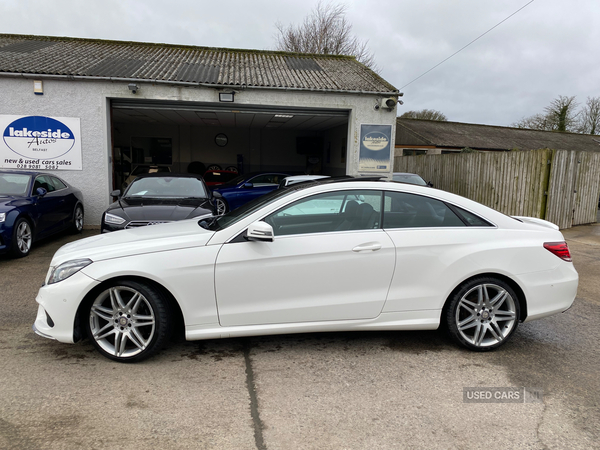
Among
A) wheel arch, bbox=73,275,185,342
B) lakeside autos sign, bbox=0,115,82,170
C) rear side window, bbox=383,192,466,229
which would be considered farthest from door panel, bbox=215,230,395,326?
lakeside autos sign, bbox=0,115,82,170

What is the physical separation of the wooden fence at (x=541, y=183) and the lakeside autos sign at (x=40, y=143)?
10.9m

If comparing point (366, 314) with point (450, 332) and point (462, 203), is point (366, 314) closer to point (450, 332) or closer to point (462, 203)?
point (450, 332)

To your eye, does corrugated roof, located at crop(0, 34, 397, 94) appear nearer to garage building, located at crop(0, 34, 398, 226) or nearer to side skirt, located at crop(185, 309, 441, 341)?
garage building, located at crop(0, 34, 398, 226)

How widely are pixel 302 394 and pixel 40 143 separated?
10205 millimetres

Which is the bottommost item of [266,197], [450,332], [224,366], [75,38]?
[224,366]

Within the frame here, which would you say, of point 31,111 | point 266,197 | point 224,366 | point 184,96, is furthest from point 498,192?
point 31,111

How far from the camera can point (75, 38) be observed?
14609mm

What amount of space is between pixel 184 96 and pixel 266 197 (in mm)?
8178

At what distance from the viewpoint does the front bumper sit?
126 inches

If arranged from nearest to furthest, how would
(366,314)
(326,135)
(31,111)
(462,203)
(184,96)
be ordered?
(366,314)
(462,203)
(31,111)
(184,96)
(326,135)

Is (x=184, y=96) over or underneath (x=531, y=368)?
over

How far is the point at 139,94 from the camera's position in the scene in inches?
424

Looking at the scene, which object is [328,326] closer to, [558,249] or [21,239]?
[558,249]

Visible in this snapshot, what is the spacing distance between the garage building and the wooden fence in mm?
2863
